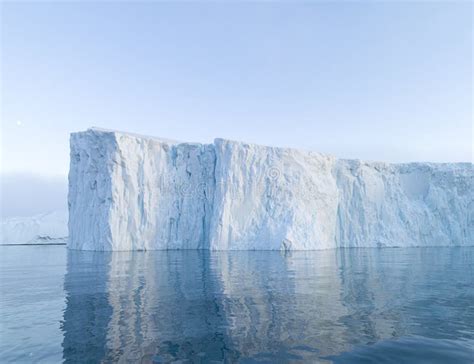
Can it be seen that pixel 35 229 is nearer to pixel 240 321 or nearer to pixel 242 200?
pixel 242 200

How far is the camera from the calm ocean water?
5570 mm

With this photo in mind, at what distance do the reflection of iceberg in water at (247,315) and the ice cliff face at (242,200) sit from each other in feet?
63.8

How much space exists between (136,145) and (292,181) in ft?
55.0

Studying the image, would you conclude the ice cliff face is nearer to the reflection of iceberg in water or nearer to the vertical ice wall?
the vertical ice wall

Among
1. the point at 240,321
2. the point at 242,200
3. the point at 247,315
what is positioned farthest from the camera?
the point at 242,200

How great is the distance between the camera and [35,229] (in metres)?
64.4

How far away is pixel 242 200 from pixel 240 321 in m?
26.8

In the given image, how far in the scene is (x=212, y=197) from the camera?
116 feet

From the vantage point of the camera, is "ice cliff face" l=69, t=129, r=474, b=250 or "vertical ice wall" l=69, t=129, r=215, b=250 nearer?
"vertical ice wall" l=69, t=129, r=215, b=250

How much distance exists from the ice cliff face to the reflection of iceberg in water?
19451 mm

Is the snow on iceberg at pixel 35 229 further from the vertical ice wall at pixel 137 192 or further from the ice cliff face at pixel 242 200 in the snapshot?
the ice cliff face at pixel 242 200

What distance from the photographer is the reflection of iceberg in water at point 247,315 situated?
5.79 m

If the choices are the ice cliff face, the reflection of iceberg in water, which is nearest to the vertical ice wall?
the ice cliff face

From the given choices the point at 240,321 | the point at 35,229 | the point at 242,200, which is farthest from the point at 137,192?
the point at 35,229
